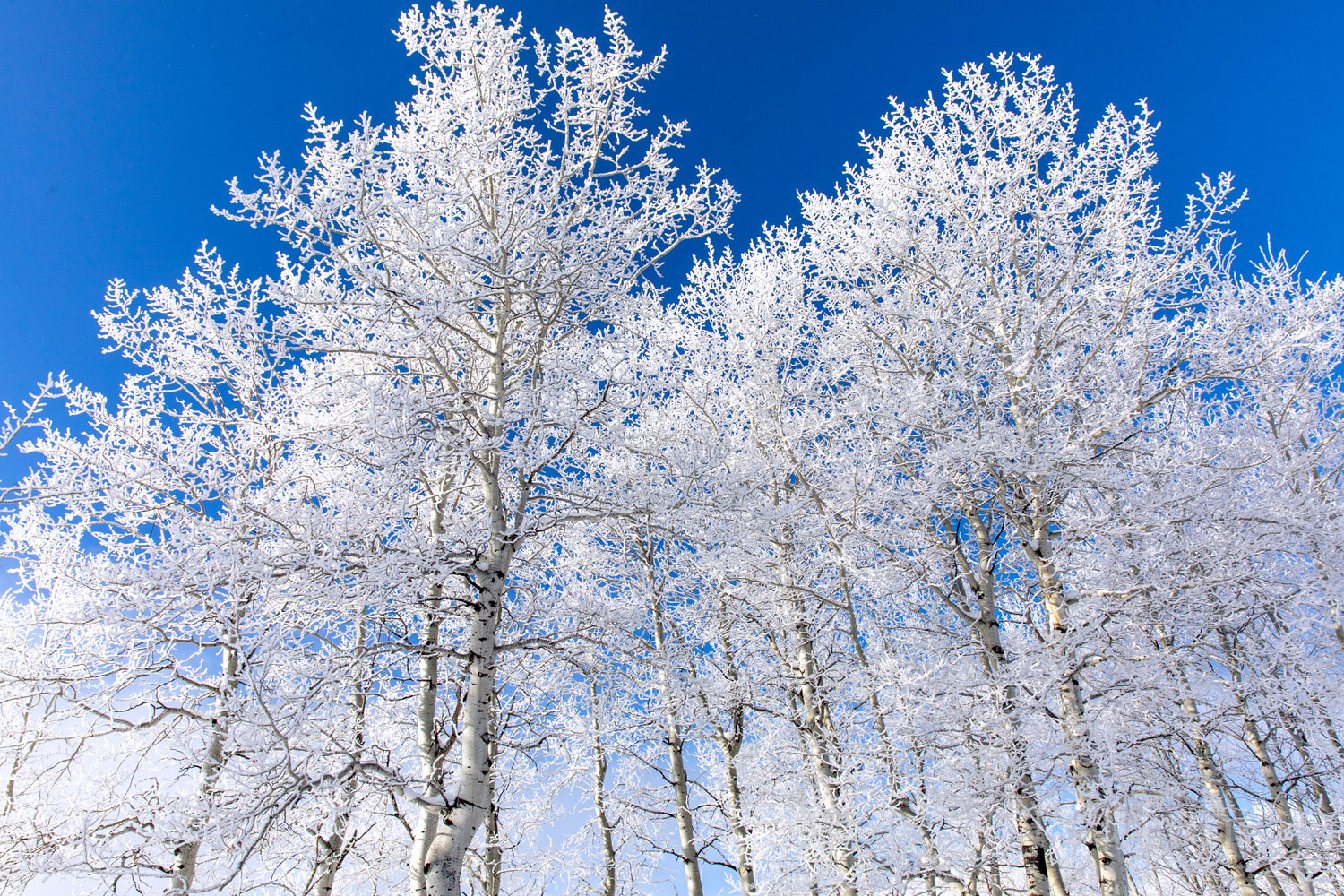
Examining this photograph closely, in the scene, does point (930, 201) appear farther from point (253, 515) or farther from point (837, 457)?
point (253, 515)

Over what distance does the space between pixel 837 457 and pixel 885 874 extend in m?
4.00

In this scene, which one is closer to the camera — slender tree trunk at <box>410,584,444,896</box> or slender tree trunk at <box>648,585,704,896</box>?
slender tree trunk at <box>410,584,444,896</box>

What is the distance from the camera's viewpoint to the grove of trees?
4.94m

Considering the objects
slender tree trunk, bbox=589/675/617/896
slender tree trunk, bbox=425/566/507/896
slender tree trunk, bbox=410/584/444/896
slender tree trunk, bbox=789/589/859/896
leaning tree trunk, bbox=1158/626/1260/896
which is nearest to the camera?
slender tree trunk, bbox=425/566/507/896

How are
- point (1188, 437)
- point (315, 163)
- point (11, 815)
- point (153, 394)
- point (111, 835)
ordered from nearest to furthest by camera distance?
point (315, 163) < point (111, 835) < point (153, 394) < point (11, 815) < point (1188, 437)

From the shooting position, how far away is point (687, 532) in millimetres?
6098

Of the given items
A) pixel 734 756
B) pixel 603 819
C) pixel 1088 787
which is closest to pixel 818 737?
pixel 734 756

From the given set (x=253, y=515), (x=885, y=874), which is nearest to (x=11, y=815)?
(x=253, y=515)

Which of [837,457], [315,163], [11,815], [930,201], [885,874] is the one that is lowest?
[885,874]

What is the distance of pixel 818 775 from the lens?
7.11 metres

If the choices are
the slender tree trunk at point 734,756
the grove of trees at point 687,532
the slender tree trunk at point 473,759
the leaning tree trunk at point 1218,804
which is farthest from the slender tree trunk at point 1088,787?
the slender tree trunk at point 473,759

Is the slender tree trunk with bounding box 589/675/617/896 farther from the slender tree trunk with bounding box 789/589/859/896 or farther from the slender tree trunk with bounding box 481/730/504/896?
the slender tree trunk with bounding box 789/589/859/896

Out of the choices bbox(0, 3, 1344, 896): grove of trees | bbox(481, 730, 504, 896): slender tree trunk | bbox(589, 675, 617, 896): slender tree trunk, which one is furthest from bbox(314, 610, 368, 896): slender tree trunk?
bbox(589, 675, 617, 896): slender tree trunk

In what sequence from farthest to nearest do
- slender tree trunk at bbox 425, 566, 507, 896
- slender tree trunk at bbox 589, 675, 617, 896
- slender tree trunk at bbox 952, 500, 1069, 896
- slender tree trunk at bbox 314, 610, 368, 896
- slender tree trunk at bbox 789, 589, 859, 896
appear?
slender tree trunk at bbox 589, 675, 617, 896 → slender tree trunk at bbox 789, 589, 859, 896 → slender tree trunk at bbox 314, 610, 368, 896 → slender tree trunk at bbox 952, 500, 1069, 896 → slender tree trunk at bbox 425, 566, 507, 896
